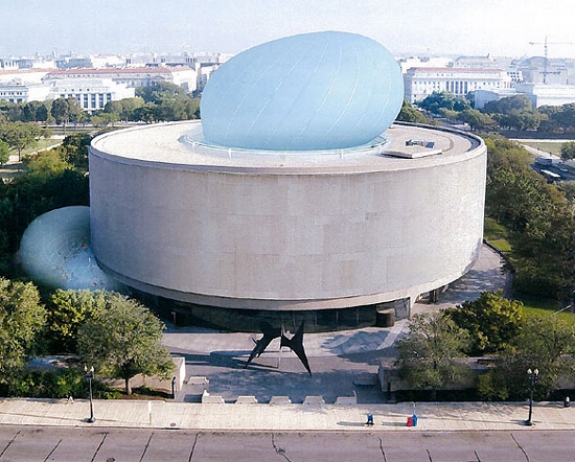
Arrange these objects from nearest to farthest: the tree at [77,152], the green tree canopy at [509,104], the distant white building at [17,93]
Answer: the tree at [77,152] → the green tree canopy at [509,104] → the distant white building at [17,93]

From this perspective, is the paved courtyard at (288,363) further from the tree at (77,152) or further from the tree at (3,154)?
the tree at (3,154)

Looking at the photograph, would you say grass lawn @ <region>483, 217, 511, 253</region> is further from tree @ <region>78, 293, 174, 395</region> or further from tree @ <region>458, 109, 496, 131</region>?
tree @ <region>458, 109, 496, 131</region>

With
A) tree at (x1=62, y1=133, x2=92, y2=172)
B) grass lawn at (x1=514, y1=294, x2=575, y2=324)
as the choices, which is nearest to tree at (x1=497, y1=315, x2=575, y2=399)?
grass lawn at (x1=514, y1=294, x2=575, y2=324)

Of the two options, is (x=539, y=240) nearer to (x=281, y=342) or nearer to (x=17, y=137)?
(x=281, y=342)

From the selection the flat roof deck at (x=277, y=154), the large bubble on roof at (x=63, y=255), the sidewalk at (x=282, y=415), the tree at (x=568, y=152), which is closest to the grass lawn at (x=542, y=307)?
the flat roof deck at (x=277, y=154)

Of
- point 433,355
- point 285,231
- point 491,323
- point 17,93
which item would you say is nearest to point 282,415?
point 433,355

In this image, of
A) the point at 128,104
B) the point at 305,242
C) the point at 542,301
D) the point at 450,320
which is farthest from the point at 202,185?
the point at 128,104
